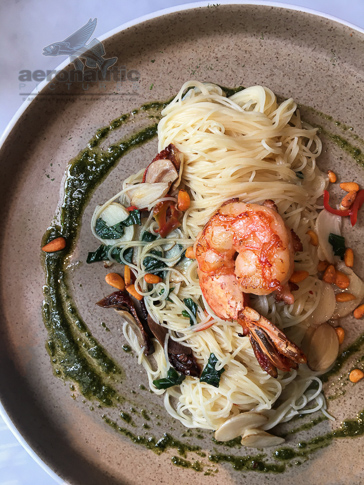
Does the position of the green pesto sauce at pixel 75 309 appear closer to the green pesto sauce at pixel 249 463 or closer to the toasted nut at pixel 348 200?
the green pesto sauce at pixel 249 463

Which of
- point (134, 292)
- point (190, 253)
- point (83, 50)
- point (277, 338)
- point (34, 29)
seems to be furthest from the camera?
point (34, 29)

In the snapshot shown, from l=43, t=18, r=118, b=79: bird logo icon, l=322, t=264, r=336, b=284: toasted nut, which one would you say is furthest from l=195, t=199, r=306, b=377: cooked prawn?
l=43, t=18, r=118, b=79: bird logo icon

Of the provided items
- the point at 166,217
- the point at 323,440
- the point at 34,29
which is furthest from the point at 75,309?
the point at 34,29

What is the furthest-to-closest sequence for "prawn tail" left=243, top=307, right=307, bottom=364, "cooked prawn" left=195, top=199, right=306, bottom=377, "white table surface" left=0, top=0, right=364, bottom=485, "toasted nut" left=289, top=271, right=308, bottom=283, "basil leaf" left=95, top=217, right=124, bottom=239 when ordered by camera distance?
"white table surface" left=0, top=0, right=364, bottom=485, "basil leaf" left=95, top=217, right=124, bottom=239, "toasted nut" left=289, top=271, right=308, bottom=283, "cooked prawn" left=195, top=199, right=306, bottom=377, "prawn tail" left=243, top=307, right=307, bottom=364

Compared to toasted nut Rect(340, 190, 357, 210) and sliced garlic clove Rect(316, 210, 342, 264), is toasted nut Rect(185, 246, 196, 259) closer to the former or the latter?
sliced garlic clove Rect(316, 210, 342, 264)

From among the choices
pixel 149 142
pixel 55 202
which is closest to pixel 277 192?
pixel 149 142

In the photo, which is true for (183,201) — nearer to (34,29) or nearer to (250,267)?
(250,267)

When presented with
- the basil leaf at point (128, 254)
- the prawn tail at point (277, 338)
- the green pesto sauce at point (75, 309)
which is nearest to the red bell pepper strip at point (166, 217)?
the basil leaf at point (128, 254)
